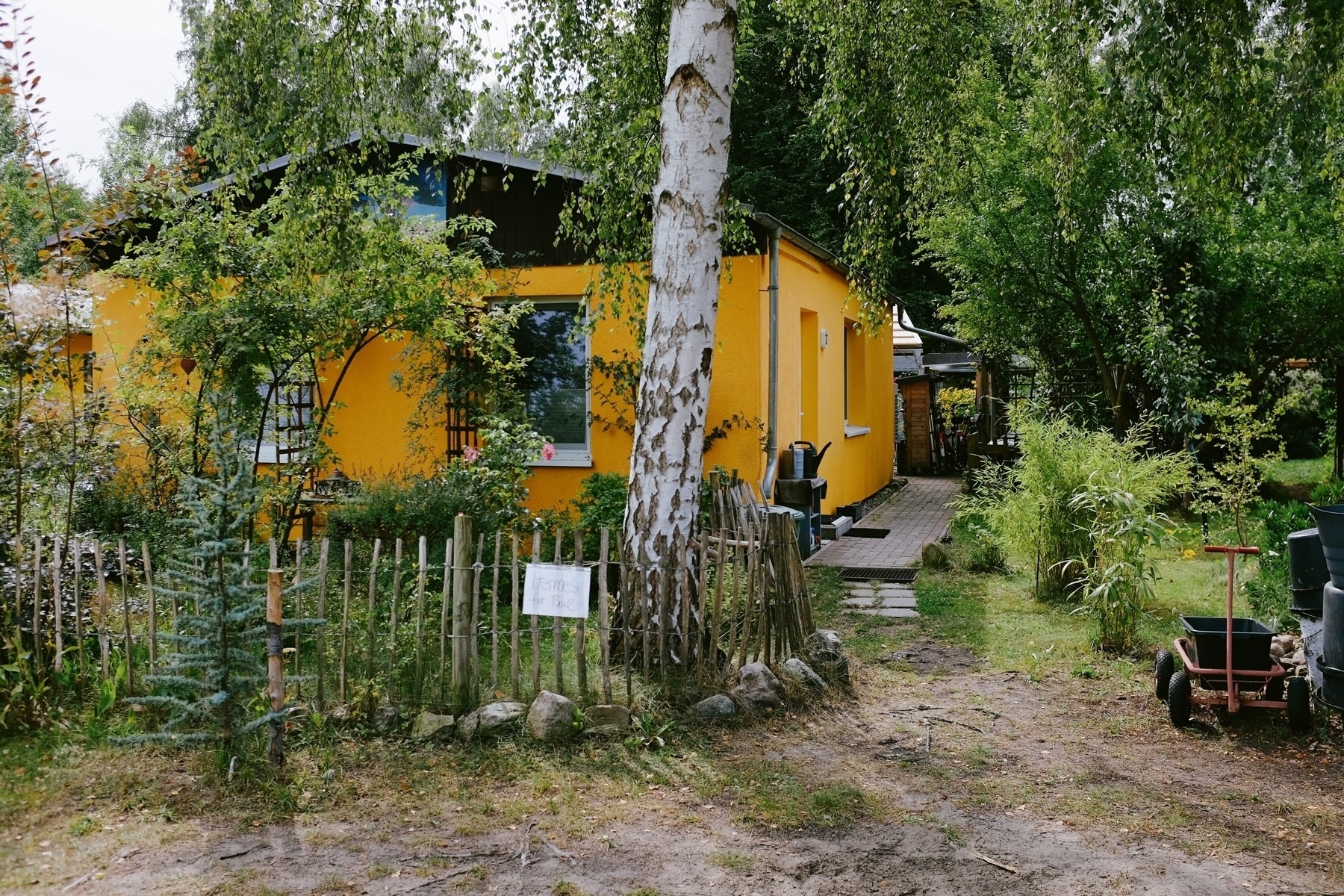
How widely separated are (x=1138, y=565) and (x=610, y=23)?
212 inches

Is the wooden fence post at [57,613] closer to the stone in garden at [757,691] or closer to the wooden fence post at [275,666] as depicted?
the wooden fence post at [275,666]

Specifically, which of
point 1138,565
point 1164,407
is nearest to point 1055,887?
point 1138,565

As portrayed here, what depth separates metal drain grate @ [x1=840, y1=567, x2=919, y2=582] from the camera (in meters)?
9.66

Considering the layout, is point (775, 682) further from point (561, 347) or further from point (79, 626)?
point (561, 347)

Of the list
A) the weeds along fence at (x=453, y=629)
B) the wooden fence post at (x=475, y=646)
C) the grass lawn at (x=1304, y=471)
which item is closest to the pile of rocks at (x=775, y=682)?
the weeds along fence at (x=453, y=629)

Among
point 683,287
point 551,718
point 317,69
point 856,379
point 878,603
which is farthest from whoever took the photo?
point 856,379

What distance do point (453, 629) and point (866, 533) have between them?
8.11 metres

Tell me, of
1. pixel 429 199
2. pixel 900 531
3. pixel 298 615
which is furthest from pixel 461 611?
pixel 900 531

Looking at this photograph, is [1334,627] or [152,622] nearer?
[1334,627]

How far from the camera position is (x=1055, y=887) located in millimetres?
3656

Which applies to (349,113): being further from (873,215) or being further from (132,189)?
(873,215)

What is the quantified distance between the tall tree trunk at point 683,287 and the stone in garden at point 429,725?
1.21 meters

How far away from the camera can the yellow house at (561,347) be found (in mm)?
10273

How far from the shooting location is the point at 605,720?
16.8 ft
